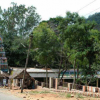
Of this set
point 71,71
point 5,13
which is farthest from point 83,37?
point 5,13

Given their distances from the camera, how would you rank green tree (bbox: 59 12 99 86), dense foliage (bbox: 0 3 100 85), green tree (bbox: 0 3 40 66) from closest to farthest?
green tree (bbox: 59 12 99 86), dense foliage (bbox: 0 3 100 85), green tree (bbox: 0 3 40 66)

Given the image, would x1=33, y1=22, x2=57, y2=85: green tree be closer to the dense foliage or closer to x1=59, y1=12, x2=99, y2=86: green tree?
the dense foliage

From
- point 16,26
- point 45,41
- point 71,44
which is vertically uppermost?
point 16,26

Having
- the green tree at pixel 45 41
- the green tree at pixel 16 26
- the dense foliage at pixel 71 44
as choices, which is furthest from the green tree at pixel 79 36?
the green tree at pixel 16 26

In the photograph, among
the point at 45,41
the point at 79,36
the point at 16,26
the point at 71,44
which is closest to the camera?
the point at 79,36

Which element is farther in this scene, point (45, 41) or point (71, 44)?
point (45, 41)

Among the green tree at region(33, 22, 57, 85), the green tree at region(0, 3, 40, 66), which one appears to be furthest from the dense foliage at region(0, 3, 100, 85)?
the green tree at region(0, 3, 40, 66)

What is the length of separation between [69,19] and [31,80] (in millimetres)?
10822

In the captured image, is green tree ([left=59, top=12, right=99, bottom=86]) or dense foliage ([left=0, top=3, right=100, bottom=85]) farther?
dense foliage ([left=0, top=3, right=100, bottom=85])

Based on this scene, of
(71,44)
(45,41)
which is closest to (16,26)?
(45,41)

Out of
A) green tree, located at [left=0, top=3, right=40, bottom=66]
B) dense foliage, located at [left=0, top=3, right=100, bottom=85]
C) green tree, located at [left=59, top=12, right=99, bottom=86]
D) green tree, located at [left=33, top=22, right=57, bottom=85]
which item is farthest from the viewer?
green tree, located at [left=0, top=3, right=40, bottom=66]

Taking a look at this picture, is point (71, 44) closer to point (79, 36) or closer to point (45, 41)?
point (79, 36)

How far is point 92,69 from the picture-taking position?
2462 cm

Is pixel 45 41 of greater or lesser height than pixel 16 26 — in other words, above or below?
below
